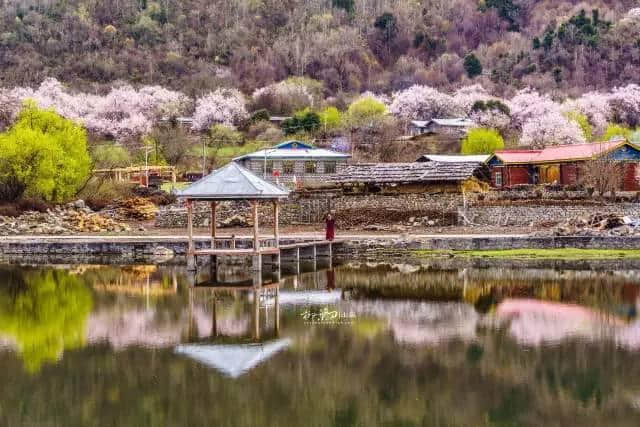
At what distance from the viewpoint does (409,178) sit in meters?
46.0

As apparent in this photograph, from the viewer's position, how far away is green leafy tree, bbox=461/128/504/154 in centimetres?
6356

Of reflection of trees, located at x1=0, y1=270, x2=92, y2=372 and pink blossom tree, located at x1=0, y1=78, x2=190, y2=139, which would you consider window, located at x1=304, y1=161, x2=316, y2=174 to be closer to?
reflection of trees, located at x1=0, y1=270, x2=92, y2=372

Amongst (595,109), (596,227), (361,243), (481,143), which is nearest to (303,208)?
(361,243)

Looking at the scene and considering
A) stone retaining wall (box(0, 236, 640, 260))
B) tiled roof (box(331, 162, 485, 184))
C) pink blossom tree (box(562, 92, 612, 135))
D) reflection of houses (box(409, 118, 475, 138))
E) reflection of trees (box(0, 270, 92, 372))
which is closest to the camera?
reflection of trees (box(0, 270, 92, 372))

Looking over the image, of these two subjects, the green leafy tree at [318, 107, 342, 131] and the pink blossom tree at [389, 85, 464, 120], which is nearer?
the green leafy tree at [318, 107, 342, 131]

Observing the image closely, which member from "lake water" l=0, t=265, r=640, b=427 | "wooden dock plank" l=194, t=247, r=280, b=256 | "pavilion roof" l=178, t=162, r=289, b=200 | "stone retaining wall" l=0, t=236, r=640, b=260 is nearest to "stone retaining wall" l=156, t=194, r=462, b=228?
"stone retaining wall" l=0, t=236, r=640, b=260

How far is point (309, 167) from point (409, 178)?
11678 mm

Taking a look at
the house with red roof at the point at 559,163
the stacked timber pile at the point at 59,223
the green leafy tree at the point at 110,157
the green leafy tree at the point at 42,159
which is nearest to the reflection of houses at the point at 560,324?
the house with red roof at the point at 559,163

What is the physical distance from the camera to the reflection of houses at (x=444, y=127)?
246ft

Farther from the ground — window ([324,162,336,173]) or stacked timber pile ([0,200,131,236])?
window ([324,162,336,173])

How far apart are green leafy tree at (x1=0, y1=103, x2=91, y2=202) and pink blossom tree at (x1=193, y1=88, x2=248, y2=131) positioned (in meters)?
34.5

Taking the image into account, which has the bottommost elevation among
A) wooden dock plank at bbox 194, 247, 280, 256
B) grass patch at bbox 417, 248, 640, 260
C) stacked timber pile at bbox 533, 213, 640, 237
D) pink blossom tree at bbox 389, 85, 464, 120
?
grass patch at bbox 417, 248, 640, 260

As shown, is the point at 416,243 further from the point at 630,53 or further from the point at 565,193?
the point at 630,53

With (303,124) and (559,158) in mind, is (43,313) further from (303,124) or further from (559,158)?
(303,124)
